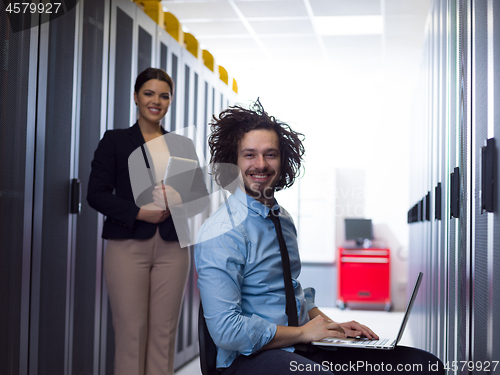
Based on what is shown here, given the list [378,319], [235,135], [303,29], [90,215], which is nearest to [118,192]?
[90,215]

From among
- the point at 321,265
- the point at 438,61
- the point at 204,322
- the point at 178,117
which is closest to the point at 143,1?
the point at 178,117

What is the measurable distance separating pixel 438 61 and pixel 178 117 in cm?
171

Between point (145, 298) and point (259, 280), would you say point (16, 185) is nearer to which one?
point (145, 298)

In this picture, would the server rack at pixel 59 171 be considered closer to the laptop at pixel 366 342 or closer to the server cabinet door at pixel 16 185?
the server cabinet door at pixel 16 185

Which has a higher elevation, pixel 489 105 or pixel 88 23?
pixel 88 23

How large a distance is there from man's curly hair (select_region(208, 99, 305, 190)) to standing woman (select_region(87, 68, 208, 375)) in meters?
0.59

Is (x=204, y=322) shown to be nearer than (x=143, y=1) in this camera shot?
Yes

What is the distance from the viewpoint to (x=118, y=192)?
2.07 m

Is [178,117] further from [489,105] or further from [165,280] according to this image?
[489,105]

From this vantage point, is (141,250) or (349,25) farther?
(349,25)

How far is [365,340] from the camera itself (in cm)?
128

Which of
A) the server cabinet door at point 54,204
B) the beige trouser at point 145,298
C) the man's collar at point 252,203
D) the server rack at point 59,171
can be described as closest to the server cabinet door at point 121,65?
the server rack at point 59,171

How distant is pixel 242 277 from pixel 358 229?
16.6 ft

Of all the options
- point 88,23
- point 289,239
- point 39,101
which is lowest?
point 289,239
